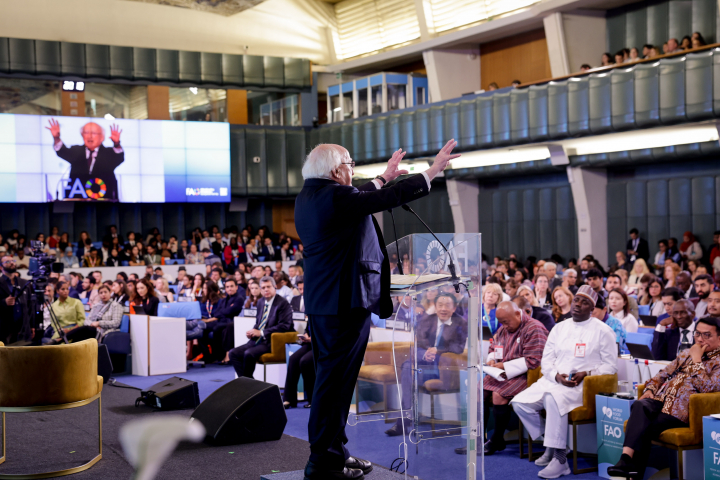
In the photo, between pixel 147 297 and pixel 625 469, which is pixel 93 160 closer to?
pixel 147 297

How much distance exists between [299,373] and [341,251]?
168 inches

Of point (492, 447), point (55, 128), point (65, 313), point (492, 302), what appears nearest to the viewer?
point (492, 447)

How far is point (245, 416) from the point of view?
466 cm

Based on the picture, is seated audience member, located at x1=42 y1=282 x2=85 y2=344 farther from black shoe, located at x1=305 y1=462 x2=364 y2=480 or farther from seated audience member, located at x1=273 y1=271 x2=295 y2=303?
black shoe, located at x1=305 y1=462 x2=364 y2=480

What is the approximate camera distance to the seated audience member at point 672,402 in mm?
4164

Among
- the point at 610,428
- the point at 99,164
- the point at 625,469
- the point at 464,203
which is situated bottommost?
the point at 625,469

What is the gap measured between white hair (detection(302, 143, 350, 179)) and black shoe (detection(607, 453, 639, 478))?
98.3 inches

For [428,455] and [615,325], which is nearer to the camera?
[428,455]

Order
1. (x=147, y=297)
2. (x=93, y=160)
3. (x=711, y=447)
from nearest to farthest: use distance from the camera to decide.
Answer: (x=711, y=447) → (x=147, y=297) → (x=93, y=160)

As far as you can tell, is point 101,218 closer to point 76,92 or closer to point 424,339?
point 76,92

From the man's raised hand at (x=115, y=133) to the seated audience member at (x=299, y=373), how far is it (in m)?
11.4

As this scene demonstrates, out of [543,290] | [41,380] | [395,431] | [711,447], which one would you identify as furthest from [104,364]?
[711,447]

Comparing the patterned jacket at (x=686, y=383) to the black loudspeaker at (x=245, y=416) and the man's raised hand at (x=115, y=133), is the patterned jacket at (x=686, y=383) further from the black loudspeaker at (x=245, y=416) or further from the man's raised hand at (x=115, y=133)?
the man's raised hand at (x=115, y=133)

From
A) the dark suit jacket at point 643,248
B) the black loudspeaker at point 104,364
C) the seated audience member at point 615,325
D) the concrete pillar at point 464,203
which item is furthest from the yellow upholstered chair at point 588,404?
the concrete pillar at point 464,203
